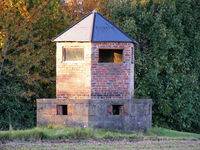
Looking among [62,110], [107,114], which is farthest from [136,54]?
[107,114]

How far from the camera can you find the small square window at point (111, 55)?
18.3 meters

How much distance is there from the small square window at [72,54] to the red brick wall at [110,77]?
477 mm

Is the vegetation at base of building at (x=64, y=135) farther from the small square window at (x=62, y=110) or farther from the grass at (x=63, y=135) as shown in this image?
the small square window at (x=62, y=110)

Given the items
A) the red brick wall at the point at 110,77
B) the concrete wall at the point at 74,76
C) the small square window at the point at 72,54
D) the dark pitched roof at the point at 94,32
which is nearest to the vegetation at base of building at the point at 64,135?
the red brick wall at the point at 110,77

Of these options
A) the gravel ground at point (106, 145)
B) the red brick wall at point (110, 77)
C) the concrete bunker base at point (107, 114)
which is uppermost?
the red brick wall at point (110, 77)

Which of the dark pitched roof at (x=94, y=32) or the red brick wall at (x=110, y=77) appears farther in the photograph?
the dark pitched roof at (x=94, y=32)

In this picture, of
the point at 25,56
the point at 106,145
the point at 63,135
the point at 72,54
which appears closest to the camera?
the point at 106,145

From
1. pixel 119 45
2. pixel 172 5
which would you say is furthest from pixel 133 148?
pixel 172 5

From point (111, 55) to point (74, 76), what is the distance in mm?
2311

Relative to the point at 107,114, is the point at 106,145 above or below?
below

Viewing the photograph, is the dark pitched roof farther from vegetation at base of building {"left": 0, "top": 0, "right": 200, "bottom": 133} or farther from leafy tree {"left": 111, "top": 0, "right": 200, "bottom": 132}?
leafy tree {"left": 111, "top": 0, "right": 200, "bottom": 132}

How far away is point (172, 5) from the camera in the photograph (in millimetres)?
25078

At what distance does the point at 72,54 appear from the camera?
675 inches

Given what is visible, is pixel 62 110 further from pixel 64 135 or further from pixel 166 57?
pixel 166 57
